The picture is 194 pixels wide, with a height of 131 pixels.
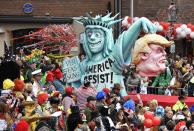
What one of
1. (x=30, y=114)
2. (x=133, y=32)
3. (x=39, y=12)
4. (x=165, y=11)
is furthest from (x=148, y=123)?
(x=39, y=12)

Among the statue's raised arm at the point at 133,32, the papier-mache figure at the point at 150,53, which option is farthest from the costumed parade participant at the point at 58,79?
the papier-mache figure at the point at 150,53

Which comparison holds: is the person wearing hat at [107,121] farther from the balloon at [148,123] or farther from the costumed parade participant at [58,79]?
the costumed parade participant at [58,79]

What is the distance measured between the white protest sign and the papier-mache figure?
65.0 inches

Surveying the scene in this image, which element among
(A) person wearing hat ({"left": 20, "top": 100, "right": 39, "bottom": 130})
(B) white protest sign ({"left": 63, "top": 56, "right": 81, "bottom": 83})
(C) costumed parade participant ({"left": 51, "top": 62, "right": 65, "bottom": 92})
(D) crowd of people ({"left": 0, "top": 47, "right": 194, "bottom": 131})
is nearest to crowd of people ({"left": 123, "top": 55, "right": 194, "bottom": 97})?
(B) white protest sign ({"left": 63, "top": 56, "right": 81, "bottom": 83})

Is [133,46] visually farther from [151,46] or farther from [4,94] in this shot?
[4,94]

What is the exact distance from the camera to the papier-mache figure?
13.8 m

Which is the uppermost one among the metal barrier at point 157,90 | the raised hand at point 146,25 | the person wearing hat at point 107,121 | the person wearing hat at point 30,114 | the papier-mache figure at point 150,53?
the raised hand at point 146,25

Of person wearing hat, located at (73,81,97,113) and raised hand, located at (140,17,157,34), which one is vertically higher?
raised hand, located at (140,17,157,34)

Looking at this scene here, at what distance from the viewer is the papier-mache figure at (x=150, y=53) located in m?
13.8

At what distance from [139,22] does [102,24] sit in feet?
3.88

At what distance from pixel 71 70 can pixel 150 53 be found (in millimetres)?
2373

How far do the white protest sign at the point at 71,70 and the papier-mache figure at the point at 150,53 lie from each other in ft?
5.42

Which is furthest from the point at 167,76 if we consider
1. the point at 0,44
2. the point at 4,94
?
the point at 0,44

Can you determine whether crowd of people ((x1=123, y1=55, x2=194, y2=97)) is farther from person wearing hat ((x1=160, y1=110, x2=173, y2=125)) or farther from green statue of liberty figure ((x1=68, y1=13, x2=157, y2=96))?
person wearing hat ((x1=160, y1=110, x2=173, y2=125))
